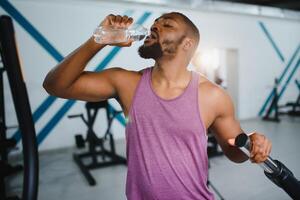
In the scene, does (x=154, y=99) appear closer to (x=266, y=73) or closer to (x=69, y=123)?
(x=69, y=123)

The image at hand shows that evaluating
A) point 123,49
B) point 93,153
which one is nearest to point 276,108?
point 123,49

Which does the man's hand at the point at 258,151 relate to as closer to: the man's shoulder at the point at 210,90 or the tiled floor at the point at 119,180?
the man's shoulder at the point at 210,90

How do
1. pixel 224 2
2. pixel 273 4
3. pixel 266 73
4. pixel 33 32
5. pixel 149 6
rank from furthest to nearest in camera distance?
pixel 266 73
pixel 273 4
pixel 224 2
pixel 149 6
pixel 33 32

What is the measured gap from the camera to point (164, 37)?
1.19m

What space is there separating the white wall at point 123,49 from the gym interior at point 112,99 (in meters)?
0.02

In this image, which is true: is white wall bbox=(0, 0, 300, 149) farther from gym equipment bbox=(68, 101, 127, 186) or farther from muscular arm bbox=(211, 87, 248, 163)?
muscular arm bbox=(211, 87, 248, 163)

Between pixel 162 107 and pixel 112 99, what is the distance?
431 cm

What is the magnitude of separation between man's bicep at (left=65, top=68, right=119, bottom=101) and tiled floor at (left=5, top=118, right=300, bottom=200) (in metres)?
2.08

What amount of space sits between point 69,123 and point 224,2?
443cm

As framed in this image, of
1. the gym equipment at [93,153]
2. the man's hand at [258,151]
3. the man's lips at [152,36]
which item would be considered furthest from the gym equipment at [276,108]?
the man's hand at [258,151]

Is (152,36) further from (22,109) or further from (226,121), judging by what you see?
(22,109)

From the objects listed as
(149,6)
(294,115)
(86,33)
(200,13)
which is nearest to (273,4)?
(200,13)

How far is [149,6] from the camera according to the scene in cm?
575

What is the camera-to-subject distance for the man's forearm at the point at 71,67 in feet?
3.28
